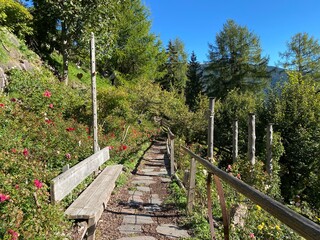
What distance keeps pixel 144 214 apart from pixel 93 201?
110cm

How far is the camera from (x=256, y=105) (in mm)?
12438

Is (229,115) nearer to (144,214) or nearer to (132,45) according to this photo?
(144,214)

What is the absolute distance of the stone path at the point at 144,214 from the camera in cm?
356

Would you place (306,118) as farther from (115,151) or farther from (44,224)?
(44,224)

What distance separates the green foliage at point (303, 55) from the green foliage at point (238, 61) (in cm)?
356

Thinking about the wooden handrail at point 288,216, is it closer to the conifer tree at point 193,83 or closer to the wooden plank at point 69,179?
the wooden plank at point 69,179

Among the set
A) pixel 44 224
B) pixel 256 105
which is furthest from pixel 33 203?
pixel 256 105

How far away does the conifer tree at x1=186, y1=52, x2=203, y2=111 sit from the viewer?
32.9 m

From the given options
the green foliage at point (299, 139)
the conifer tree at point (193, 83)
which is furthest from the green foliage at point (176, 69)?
the green foliage at point (299, 139)

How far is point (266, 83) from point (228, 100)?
17.3 m

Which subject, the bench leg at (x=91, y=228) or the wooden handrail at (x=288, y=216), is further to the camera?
the bench leg at (x=91, y=228)

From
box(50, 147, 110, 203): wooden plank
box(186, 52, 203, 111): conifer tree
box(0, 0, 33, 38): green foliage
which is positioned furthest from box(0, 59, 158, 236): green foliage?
box(186, 52, 203, 111): conifer tree

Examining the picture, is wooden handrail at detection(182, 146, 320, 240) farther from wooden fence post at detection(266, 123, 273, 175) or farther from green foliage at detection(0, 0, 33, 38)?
green foliage at detection(0, 0, 33, 38)

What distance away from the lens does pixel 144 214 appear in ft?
14.2
